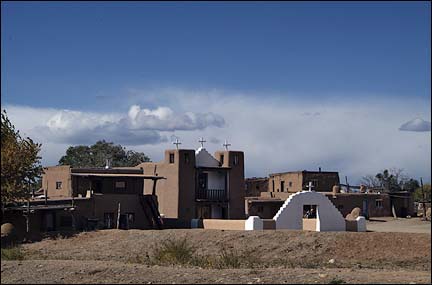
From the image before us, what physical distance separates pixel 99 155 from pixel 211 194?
4043 cm

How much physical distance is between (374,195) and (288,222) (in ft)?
70.7

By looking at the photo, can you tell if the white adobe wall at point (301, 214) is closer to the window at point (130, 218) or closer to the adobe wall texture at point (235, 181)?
the adobe wall texture at point (235, 181)

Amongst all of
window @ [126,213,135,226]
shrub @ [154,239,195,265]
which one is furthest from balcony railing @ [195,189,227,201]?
shrub @ [154,239,195,265]

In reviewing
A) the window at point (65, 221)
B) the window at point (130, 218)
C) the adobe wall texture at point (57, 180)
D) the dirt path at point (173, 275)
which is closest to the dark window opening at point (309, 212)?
the window at point (130, 218)

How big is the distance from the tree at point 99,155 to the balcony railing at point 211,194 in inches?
1487

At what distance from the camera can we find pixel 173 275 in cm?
1711

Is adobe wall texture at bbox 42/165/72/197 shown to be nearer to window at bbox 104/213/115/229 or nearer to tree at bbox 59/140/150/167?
window at bbox 104/213/115/229

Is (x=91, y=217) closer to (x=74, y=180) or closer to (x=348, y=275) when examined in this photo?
(x=74, y=180)

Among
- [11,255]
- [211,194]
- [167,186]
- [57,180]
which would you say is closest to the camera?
[11,255]

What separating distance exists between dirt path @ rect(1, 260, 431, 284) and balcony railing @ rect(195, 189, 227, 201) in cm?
3451

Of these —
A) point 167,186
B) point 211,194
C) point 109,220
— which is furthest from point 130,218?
point 211,194

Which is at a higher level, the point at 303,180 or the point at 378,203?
the point at 303,180

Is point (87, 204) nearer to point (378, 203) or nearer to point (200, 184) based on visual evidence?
point (200, 184)

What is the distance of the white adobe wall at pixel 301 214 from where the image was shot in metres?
45.2
